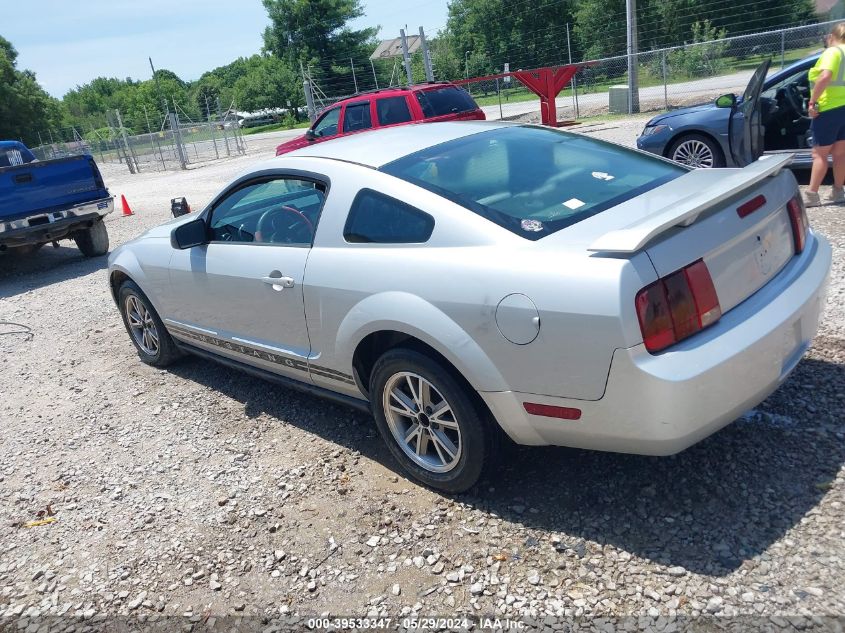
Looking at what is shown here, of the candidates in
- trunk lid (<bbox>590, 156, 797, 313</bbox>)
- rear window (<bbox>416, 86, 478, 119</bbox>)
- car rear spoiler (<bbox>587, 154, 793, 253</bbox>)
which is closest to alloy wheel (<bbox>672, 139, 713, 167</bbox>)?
car rear spoiler (<bbox>587, 154, 793, 253</bbox>)

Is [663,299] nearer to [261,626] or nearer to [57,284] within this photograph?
[261,626]

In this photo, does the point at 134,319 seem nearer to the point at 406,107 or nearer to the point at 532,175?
the point at 532,175

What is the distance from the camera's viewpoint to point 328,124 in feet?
46.5

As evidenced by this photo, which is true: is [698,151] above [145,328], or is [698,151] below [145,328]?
above

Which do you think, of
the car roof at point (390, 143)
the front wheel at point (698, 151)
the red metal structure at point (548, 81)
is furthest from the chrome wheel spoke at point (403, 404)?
the red metal structure at point (548, 81)

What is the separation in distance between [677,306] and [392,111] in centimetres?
1116

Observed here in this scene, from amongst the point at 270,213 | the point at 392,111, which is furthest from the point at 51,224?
the point at 270,213

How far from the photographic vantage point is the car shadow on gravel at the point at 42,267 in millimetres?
9627

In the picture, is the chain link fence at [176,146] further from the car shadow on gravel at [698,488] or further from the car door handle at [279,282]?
the car shadow on gravel at [698,488]

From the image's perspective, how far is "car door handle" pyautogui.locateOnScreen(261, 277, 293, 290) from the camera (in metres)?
3.61

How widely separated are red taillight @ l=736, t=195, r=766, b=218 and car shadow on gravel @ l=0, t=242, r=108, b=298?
30.2 feet

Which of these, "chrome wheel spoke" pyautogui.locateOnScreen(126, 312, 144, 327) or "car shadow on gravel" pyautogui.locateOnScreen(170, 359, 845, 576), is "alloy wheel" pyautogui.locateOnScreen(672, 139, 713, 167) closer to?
"car shadow on gravel" pyautogui.locateOnScreen(170, 359, 845, 576)

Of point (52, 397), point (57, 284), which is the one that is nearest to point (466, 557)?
point (52, 397)

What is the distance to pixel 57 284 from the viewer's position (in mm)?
9336
